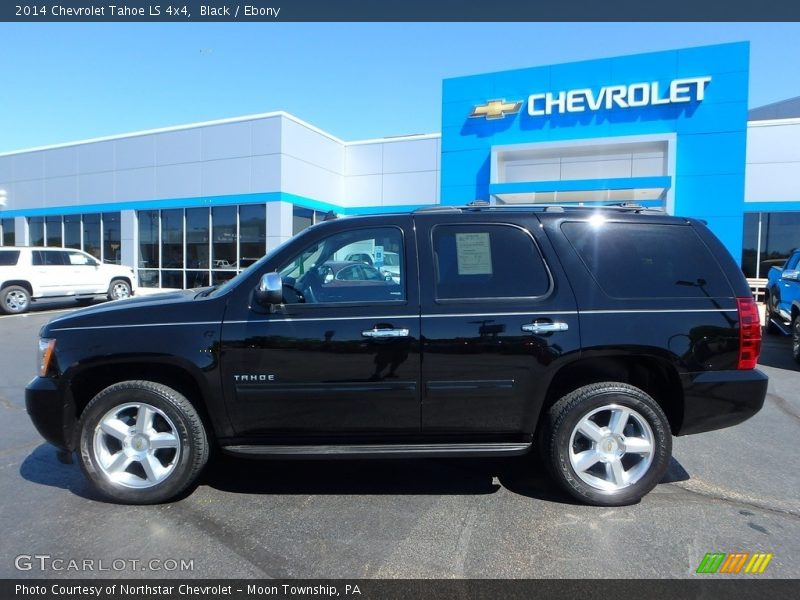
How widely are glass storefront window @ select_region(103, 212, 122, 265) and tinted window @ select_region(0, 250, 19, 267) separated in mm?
6467

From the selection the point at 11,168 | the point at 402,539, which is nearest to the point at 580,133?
the point at 402,539

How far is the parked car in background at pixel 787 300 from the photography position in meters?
8.11

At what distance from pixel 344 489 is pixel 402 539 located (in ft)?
2.54

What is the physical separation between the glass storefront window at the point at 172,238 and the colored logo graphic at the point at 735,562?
19356 mm

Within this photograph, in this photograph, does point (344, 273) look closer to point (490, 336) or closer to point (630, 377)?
point (490, 336)

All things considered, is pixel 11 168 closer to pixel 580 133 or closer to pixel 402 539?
pixel 580 133

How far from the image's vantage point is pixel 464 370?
3.30m

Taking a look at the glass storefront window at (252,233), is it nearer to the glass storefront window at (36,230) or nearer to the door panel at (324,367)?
the glass storefront window at (36,230)

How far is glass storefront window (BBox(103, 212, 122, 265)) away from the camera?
2067 centimetres

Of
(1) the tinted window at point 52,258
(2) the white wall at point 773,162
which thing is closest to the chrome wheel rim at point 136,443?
(1) the tinted window at point 52,258

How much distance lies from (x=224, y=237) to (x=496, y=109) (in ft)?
34.0

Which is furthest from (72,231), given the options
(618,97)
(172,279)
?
(618,97)

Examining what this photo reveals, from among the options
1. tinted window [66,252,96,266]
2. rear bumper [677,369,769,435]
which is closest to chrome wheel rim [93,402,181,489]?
rear bumper [677,369,769,435]

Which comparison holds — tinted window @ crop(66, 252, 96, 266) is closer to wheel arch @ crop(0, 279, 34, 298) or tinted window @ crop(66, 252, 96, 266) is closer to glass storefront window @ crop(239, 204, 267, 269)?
wheel arch @ crop(0, 279, 34, 298)
